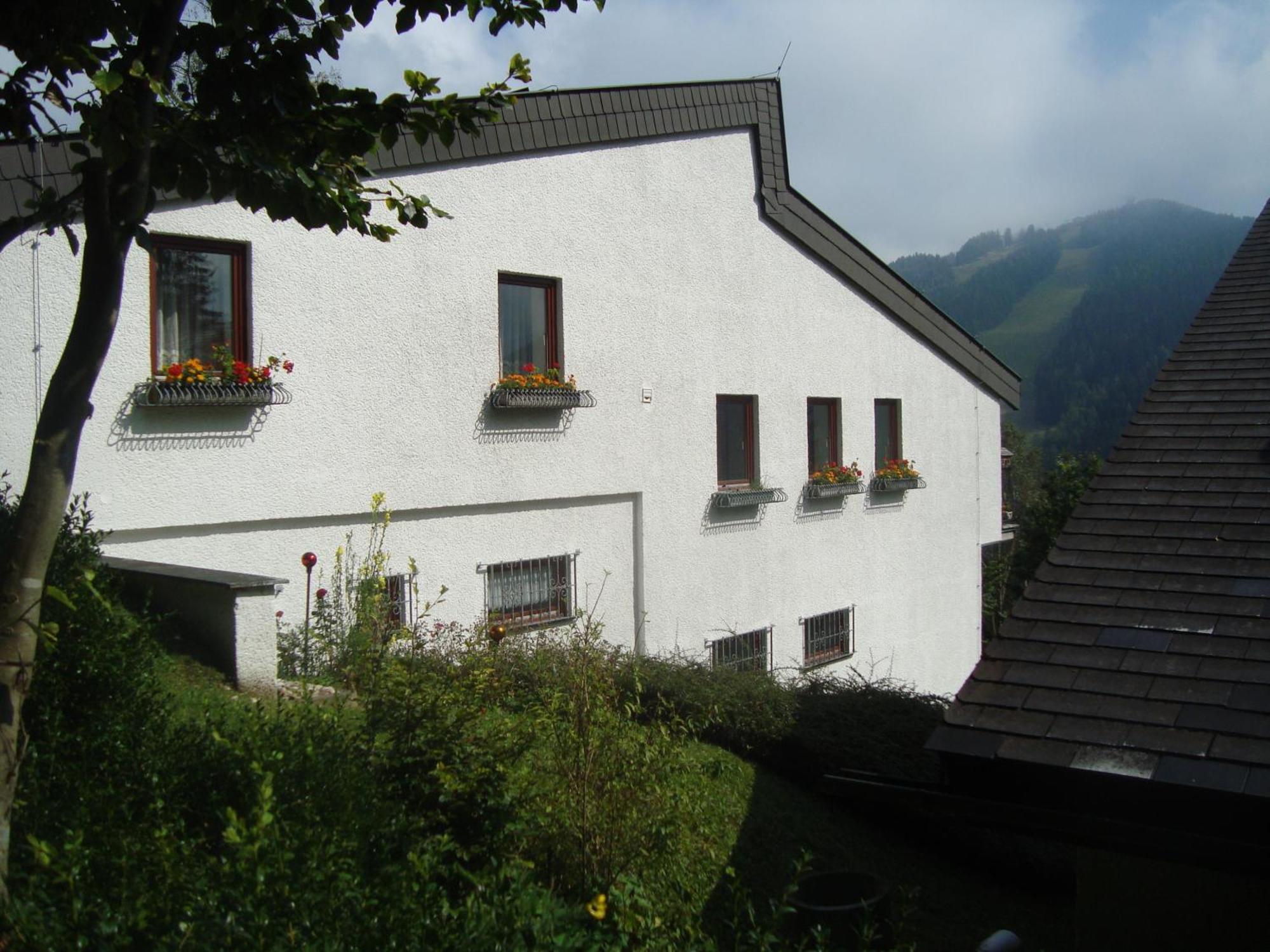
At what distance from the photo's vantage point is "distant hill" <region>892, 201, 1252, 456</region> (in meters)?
94.1

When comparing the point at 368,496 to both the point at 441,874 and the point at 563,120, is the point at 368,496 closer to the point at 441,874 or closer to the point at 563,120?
the point at 563,120

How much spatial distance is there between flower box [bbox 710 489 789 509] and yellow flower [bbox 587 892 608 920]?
8840 mm

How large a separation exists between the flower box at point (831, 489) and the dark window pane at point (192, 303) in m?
8.11

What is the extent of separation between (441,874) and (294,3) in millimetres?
3483

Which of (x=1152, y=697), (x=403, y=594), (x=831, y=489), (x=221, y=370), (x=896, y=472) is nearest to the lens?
(x=1152, y=697)

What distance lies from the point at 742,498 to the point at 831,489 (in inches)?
80.1

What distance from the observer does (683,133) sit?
1265 cm

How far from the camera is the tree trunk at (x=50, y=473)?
11.4 ft

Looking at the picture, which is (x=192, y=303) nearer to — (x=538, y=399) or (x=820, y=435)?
(x=538, y=399)

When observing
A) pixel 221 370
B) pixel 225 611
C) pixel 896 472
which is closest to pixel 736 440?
pixel 896 472

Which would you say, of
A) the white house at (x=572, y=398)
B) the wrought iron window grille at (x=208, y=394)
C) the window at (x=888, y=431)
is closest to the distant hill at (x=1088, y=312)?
the window at (x=888, y=431)

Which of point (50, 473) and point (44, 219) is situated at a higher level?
point (44, 219)

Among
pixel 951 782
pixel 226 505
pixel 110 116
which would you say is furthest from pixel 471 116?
pixel 226 505

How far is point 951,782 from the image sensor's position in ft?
15.3
